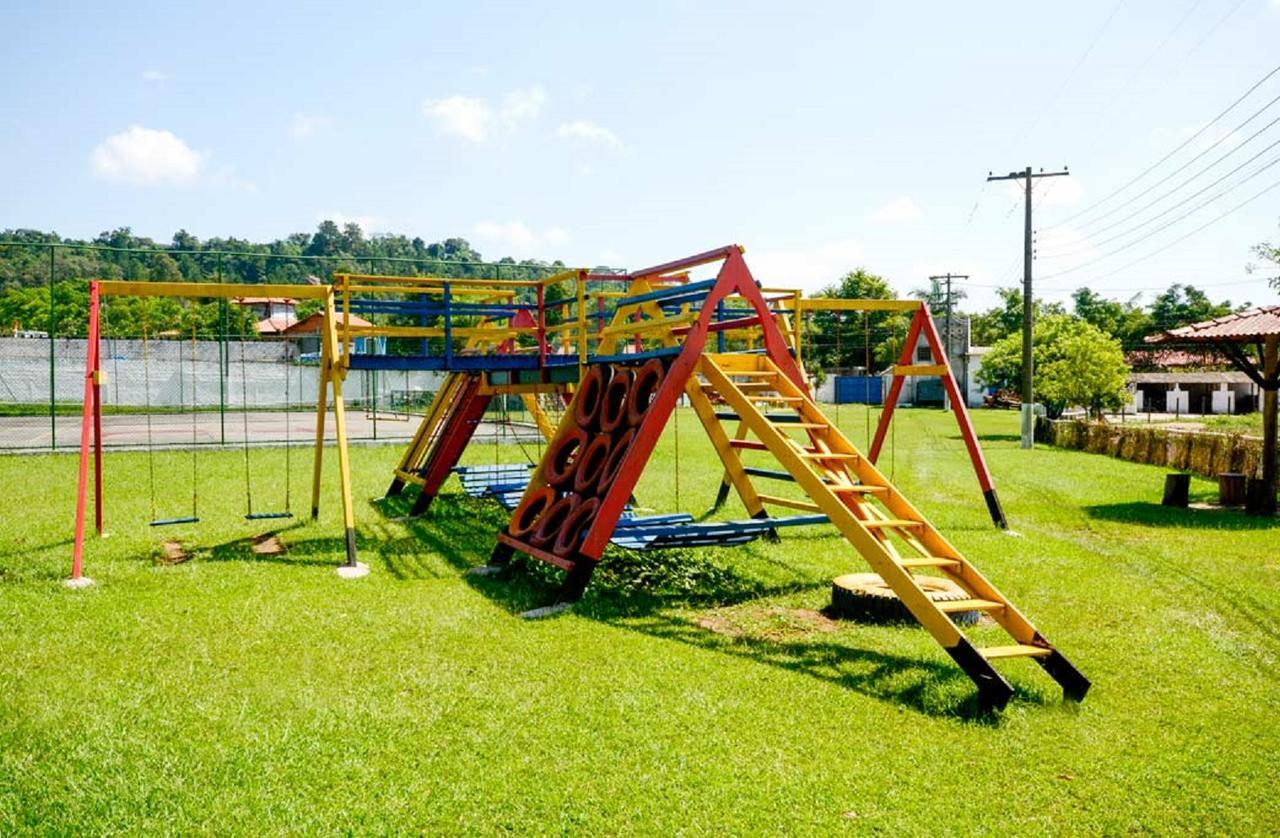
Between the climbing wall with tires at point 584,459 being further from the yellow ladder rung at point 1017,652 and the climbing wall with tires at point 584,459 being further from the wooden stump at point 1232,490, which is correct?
the wooden stump at point 1232,490

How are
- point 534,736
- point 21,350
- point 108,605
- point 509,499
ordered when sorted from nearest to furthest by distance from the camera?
point 534,736 < point 108,605 < point 509,499 < point 21,350

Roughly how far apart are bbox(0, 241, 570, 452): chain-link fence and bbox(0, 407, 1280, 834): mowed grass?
9770mm

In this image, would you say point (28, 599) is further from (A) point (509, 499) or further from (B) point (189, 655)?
(A) point (509, 499)

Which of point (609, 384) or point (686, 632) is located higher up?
point (609, 384)

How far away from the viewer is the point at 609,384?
29.7ft

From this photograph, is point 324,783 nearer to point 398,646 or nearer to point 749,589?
point 398,646

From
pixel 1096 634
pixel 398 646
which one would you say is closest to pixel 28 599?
pixel 398 646

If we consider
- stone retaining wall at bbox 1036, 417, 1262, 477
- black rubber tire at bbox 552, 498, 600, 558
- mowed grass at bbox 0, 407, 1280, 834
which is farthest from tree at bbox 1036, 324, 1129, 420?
black rubber tire at bbox 552, 498, 600, 558

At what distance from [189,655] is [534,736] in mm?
2852

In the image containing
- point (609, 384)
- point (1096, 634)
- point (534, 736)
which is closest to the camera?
point (534, 736)

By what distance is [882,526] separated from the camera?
658cm

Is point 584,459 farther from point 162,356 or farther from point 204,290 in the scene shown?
point 162,356

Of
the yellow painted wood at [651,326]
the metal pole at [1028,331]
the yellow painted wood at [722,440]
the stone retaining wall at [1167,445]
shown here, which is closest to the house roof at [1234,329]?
the stone retaining wall at [1167,445]

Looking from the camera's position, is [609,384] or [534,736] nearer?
[534,736]
